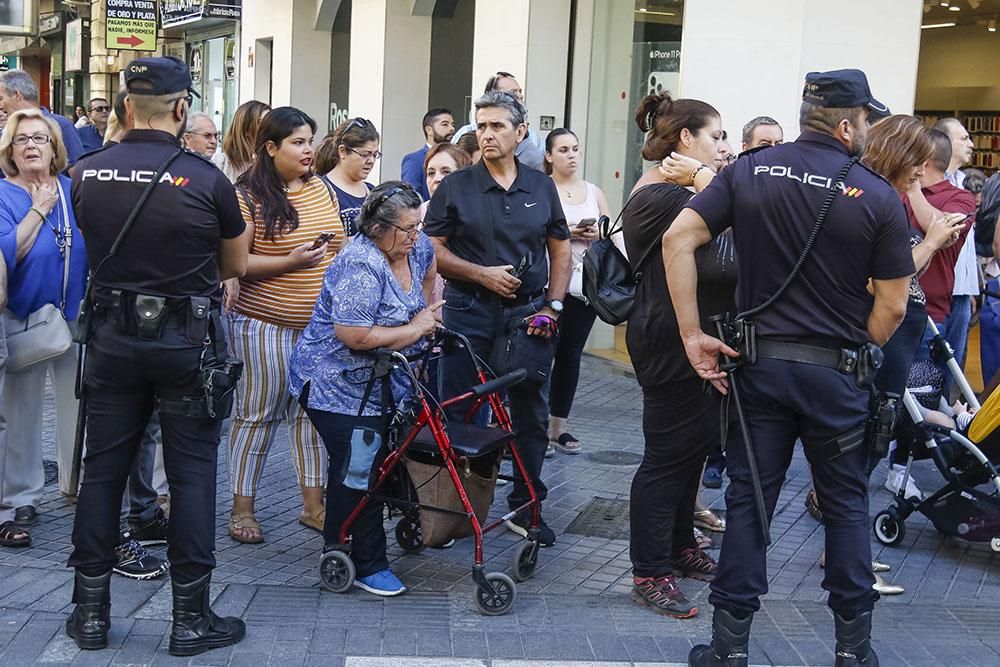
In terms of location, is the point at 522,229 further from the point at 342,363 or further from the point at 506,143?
the point at 342,363

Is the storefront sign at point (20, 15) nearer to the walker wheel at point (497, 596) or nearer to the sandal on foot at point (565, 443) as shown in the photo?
the sandal on foot at point (565, 443)

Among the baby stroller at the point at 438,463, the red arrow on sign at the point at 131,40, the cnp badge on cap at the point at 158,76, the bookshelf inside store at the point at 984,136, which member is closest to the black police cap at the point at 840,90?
the baby stroller at the point at 438,463

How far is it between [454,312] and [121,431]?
75.6 inches

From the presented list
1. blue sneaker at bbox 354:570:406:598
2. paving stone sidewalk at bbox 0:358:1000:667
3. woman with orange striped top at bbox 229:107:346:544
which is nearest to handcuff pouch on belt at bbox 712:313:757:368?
paving stone sidewalk at bbox 0:358:1000:667

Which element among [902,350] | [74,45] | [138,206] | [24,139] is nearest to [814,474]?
[902,350]

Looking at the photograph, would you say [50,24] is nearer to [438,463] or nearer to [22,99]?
[22,99]

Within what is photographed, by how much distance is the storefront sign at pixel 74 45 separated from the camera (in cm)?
3219

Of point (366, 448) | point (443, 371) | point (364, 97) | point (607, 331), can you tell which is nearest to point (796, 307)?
point (366, 448)

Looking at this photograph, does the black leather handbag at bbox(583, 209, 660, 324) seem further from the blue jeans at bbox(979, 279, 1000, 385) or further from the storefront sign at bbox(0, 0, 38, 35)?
the storefront sign at bbox(0, 0, 38, 35)

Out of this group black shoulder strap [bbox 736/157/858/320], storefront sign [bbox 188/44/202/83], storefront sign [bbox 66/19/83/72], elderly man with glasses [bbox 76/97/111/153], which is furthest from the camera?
storefront sign [bbox 66/19/83/72]

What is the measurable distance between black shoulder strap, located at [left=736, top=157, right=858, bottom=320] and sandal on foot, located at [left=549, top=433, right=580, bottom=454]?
3909 millimetres

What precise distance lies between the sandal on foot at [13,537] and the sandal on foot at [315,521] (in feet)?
4.23

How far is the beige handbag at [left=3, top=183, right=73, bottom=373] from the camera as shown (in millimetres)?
6121

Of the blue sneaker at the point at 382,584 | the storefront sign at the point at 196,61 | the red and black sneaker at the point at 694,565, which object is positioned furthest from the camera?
the storefront sign at the point at 196,61
